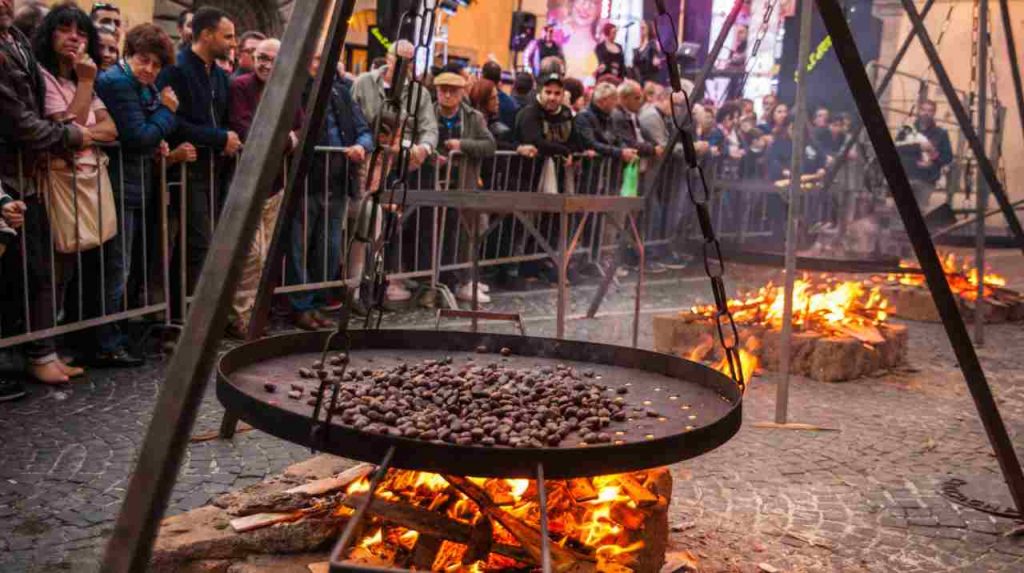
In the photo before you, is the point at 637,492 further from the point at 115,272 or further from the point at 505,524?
the point at 115,272

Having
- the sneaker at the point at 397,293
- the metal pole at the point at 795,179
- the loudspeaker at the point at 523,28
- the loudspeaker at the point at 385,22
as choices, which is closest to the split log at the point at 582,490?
the metal pole at the point at 795,179

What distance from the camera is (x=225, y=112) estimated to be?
25.1 feet

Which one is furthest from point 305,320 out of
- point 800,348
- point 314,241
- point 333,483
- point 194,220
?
point 333,483

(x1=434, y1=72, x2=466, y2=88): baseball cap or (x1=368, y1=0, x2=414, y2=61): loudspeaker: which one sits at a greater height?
(x1=368, y1=0, x2=414, y2=61): loudspeaker

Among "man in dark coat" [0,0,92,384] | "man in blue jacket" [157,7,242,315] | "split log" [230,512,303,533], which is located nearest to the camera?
"split log" [230,512,303,533]

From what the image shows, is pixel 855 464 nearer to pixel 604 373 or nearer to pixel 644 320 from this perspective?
pixel 604 373

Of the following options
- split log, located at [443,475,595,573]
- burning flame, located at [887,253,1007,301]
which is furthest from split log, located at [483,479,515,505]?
burning flame, located at [887,253,1007,301]

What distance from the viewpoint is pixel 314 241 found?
858cm

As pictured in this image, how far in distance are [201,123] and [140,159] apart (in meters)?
0.65

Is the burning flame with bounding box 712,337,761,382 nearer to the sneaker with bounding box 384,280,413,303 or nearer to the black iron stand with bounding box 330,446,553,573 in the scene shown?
the sneaker with bounding box 384,280,413,303

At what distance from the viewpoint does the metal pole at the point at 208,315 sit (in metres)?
2.18

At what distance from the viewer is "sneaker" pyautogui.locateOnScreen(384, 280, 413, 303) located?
9.55 meters

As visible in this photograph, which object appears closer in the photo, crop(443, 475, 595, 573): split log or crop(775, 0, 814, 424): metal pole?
crop(443, 475, 595, 573): split log

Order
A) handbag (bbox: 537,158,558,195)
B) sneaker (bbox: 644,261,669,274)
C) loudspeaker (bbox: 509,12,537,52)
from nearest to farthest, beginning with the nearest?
handbag (bbox: 537,158,558,195) < sneaker (bbox: 644,261,669,274) < loudspeaker (bbox: 509,12,537,52)
